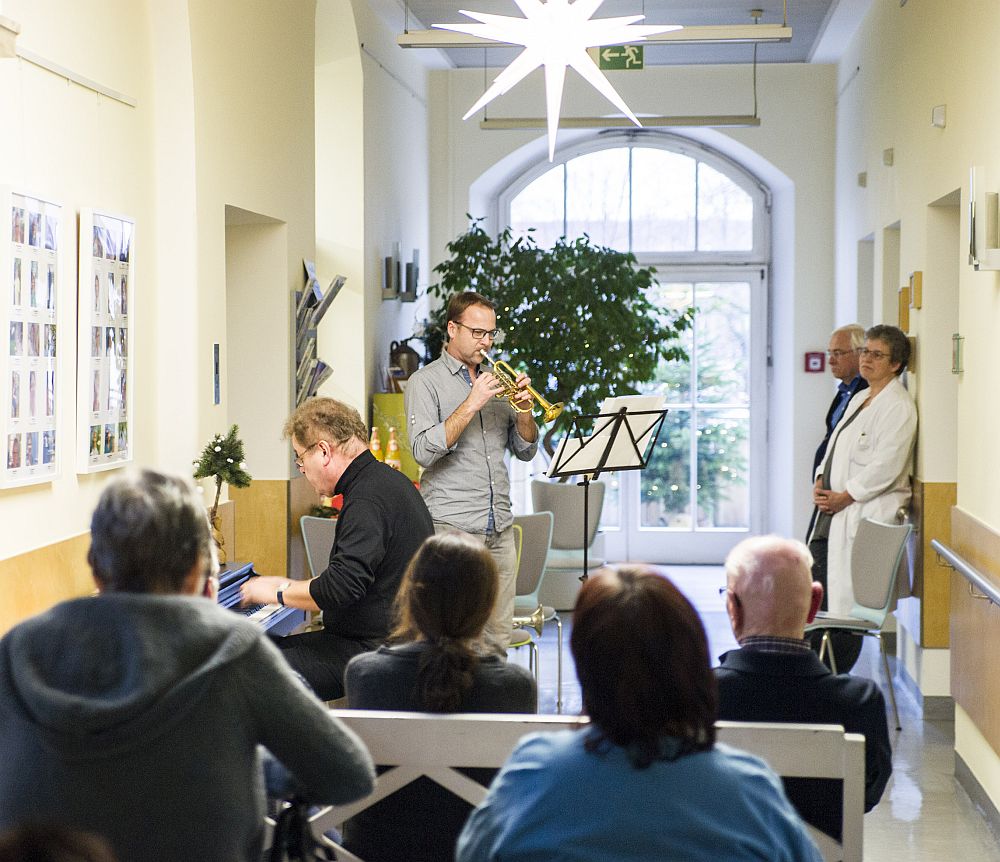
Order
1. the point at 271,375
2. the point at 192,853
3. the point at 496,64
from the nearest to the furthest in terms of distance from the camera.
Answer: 1. the point at 192,853
2. the point at 271,375
3. the point at 496,64

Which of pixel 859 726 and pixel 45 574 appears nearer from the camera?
pixel 859 726

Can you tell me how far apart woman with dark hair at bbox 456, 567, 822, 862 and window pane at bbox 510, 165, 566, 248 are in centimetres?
823

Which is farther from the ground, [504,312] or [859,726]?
[504,312]

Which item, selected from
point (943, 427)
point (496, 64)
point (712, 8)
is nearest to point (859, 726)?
point (943, 427)

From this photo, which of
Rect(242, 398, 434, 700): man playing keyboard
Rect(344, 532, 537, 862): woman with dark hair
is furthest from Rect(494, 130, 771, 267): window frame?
Rect(344, 532, 537, 862): woman with dark hair

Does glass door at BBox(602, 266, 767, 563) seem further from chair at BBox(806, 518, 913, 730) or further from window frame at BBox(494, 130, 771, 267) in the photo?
chair at BBox(806, 518, 913, 730)

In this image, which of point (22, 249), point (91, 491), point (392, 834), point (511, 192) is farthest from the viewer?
point (511, 192)

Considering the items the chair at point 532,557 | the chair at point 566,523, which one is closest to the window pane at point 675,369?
the chair at point 566,523

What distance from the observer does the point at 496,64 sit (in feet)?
28.9

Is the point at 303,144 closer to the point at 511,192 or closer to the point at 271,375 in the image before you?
the point at 271,375

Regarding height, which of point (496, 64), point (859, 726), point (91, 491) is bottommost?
point (859, 726)

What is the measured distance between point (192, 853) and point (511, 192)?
27.5 ft

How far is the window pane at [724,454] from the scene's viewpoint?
31.7 feet

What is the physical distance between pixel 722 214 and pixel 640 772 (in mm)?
8470
